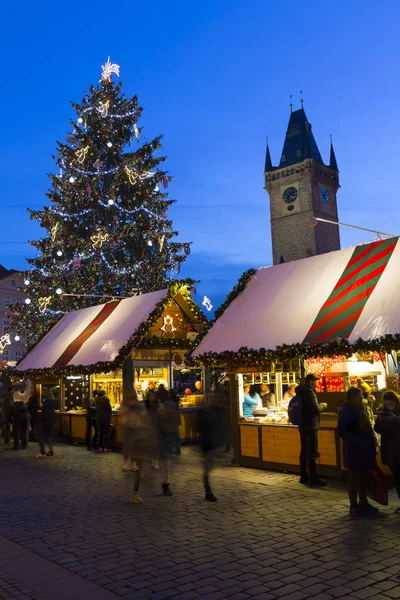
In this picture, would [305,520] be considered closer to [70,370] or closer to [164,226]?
[70,370]

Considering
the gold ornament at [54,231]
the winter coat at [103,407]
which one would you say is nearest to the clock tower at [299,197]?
the gold ornament at [54,231]

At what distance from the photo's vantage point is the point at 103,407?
13.9 metres

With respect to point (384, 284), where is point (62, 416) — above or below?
below

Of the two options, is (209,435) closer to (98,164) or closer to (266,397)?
(266,397)

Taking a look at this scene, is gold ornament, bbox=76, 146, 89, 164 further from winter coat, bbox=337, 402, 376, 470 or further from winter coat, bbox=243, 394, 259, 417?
winter coat, bbox=337, 402, 376, 470

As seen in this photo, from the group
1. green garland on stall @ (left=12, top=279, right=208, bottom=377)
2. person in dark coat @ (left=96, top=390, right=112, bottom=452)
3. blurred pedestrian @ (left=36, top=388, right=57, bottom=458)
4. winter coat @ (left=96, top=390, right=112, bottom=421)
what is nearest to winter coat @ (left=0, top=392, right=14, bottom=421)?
green garland on stall @ (left=12, top=279, right=208, bottom=377)

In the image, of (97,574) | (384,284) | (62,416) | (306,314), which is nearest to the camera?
(97,574)

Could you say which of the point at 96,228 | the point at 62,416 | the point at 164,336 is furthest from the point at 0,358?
the point at 164,336

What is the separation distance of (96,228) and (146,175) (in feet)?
11.5

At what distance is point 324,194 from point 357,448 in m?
83.2

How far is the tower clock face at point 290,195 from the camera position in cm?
8388

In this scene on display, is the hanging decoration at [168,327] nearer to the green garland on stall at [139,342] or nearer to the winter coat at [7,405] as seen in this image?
the green garland on stall at [139,342]

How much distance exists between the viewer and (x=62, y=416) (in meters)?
17.6

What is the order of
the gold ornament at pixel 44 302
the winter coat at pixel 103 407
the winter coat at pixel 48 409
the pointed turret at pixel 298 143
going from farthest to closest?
the pointed turret at pixel 298 143, the gold ornament at pixel 44 302, the winter coat at pixel 103 407, the winter coat at pixel 48 409
